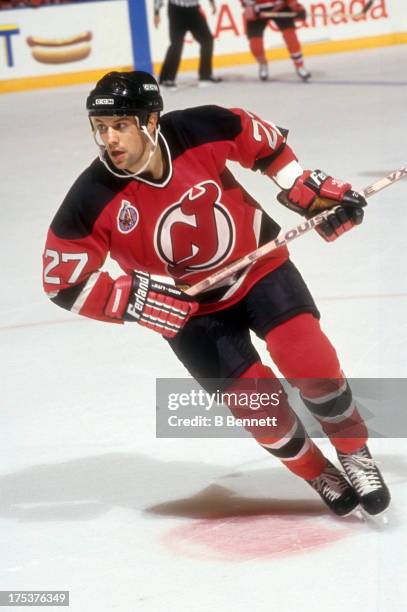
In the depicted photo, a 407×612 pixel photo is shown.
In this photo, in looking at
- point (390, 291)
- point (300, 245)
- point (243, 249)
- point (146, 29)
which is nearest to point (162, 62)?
point (146, 29)

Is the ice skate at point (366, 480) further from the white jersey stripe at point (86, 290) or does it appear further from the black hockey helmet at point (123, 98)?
the black hockey helmet at point (123, 98)

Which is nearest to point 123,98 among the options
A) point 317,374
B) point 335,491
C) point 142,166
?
point 142,166

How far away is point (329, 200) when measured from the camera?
2811 mm

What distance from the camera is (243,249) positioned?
276 centimetres

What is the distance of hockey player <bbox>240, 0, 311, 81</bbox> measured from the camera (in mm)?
9383

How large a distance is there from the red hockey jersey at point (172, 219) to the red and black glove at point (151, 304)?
0.03 meters

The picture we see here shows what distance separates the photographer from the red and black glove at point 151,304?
8.61ft

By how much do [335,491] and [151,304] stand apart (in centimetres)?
61

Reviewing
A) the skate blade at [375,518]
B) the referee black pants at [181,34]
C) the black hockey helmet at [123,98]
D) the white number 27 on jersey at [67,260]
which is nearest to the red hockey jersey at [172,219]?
the white number 27 on jersey at [67,260]

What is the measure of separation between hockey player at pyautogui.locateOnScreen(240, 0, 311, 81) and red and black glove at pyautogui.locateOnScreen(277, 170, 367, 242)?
264 inches

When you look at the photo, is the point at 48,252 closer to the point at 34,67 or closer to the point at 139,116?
the point at 139,116

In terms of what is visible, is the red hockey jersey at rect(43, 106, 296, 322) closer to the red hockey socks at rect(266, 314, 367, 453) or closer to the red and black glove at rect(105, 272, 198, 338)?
the red and black glove at rect(105, 272, 198, 338)

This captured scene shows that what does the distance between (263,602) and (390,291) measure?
2058 mm

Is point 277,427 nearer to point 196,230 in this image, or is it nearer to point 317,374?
point 317,374
